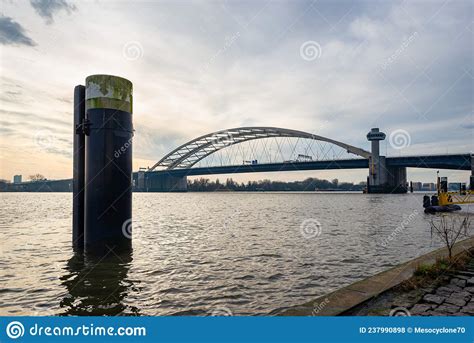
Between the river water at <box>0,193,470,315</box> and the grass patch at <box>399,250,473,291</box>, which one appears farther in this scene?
the river water at <box>0,193,470,315</box>

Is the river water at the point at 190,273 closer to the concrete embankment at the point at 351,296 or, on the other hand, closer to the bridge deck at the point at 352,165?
the concrete embankment at the point at 351,296

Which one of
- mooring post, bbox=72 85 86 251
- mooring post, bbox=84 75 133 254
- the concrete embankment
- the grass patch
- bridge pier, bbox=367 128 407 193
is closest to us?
the concrete embankment

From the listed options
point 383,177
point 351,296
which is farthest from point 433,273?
point 383,177

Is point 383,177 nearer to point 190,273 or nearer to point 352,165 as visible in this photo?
point 352,165

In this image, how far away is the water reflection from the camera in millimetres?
5312

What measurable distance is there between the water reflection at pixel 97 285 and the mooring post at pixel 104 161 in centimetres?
47

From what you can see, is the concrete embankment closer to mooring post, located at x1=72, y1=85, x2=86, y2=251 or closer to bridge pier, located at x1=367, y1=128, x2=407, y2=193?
mooring post, located at x1=72, y1=85, x2=86, y2=251

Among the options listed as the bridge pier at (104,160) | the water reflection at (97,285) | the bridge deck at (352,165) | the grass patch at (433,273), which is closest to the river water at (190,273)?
the water reflection at (97,285)

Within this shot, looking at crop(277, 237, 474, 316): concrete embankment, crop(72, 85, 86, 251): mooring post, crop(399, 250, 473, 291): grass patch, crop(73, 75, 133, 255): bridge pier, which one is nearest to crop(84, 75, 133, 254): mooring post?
crop(73, 75, 133, 255): bridge pier

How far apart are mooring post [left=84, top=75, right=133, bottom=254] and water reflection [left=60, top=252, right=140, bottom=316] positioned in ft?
1.56

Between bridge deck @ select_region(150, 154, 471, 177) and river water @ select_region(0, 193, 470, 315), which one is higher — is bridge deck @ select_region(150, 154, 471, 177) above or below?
above

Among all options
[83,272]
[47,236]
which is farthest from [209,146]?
[83,272]

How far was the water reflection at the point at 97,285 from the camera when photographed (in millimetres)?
5312

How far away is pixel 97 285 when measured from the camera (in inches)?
258
